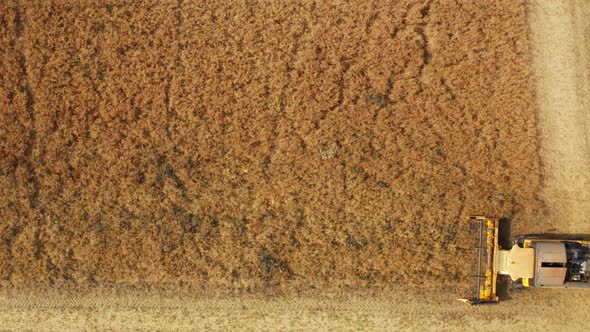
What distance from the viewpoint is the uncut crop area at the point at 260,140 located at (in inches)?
347

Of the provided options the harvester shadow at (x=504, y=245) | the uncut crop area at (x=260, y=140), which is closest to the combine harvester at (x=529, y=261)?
the harvester shadow at (x=504, y=245)

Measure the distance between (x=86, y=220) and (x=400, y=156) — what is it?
5.77 m

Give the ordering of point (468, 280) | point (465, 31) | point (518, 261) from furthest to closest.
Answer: point (465, 31), point (468, 280), point (518, 261)

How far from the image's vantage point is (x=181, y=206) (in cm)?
891

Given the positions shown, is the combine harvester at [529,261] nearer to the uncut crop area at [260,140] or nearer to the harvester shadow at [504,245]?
the harvester shadow at [504,245]

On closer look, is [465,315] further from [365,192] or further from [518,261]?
[365,192]

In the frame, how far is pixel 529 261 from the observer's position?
8.15m

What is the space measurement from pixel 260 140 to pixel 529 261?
501cm

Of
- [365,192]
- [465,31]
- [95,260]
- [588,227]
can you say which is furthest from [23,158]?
[588,227]

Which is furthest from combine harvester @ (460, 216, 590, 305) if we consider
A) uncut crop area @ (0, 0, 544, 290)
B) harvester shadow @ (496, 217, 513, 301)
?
uncut crop area @ (0, 0, 544, 290)

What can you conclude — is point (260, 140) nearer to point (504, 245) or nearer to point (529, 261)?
point (504, 245)

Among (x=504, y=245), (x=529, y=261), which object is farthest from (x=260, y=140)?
(x=529, y=261)

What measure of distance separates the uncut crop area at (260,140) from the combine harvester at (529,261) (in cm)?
35

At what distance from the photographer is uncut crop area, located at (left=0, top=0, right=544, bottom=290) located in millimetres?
8805
